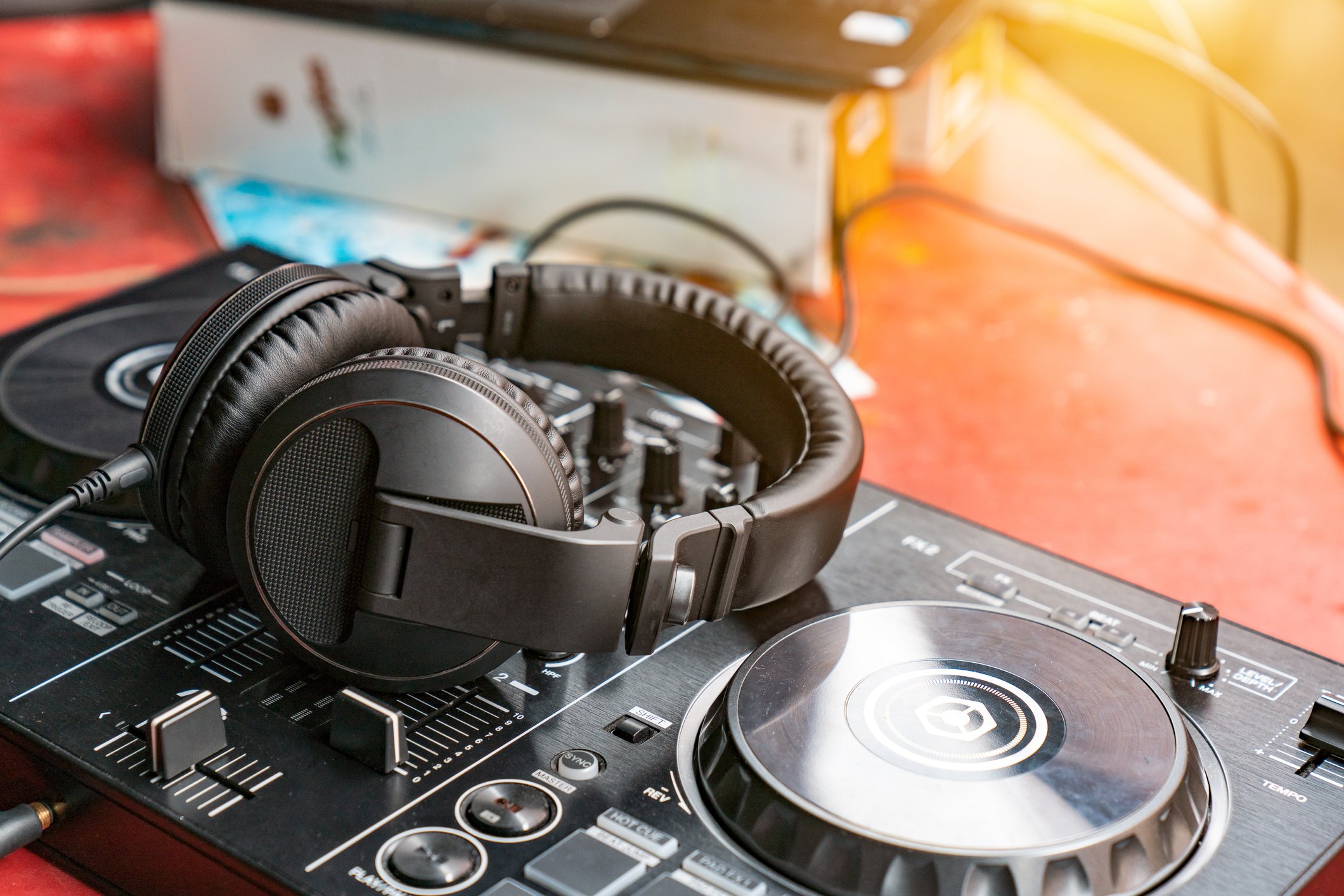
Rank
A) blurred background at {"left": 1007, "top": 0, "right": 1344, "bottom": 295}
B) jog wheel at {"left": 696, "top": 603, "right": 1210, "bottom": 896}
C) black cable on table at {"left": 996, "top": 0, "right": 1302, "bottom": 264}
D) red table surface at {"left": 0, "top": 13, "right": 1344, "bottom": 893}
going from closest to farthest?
1. jog wheel at {"left": 696, "top": 603, "right": 1210, "bottom": 896}
2. red table surface at {"left": 0, "top": 13, "right": 1344, "bottom": 893}
3. black cable on table at {"left": 996, "top": 0, "right": 1302, "bottom": 264}
4. blurred background at {"left": 1007, "top": 0, "right": 1344, "bottom": 295}

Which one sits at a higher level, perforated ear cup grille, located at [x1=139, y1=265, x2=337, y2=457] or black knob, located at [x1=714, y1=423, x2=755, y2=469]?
perforated ear cup grille, located at [x1=139, y1=265, x2=337, y2=457]

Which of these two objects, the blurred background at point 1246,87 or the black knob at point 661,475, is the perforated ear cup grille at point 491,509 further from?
the blurred background at point 1246,87

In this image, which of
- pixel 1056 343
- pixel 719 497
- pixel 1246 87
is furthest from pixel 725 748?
pixel 1246 87

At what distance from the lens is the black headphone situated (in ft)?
1.68

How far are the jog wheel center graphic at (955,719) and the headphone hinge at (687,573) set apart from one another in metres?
0.07

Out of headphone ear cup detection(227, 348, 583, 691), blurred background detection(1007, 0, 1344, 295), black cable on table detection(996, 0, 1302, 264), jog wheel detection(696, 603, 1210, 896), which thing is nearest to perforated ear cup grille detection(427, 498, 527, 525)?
headphone ear cup detection(227, 348, 583, 691)

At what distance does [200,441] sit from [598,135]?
0.63 metres

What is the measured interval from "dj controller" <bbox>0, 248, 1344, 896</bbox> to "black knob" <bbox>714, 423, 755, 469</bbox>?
3.4 inches

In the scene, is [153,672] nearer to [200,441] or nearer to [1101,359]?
[200,441]

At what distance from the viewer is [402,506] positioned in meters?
0.51

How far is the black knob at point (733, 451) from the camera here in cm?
72

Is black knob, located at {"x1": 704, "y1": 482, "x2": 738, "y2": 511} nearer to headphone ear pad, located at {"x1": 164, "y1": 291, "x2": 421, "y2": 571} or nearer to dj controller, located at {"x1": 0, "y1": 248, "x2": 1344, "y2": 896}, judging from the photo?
dj controller, located at {"x1": 0, "y1": 248, "x2": 1344, "y2": 896}

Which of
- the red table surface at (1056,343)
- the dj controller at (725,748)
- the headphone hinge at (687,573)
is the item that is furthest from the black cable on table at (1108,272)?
the headphone hinge at (687,573)

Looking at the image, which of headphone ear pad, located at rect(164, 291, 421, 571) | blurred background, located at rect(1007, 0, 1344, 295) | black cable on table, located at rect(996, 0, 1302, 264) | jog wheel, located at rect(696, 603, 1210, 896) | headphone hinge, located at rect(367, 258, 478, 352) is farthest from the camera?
blurred background, located at rect(1007, 0, 1344, 295)
